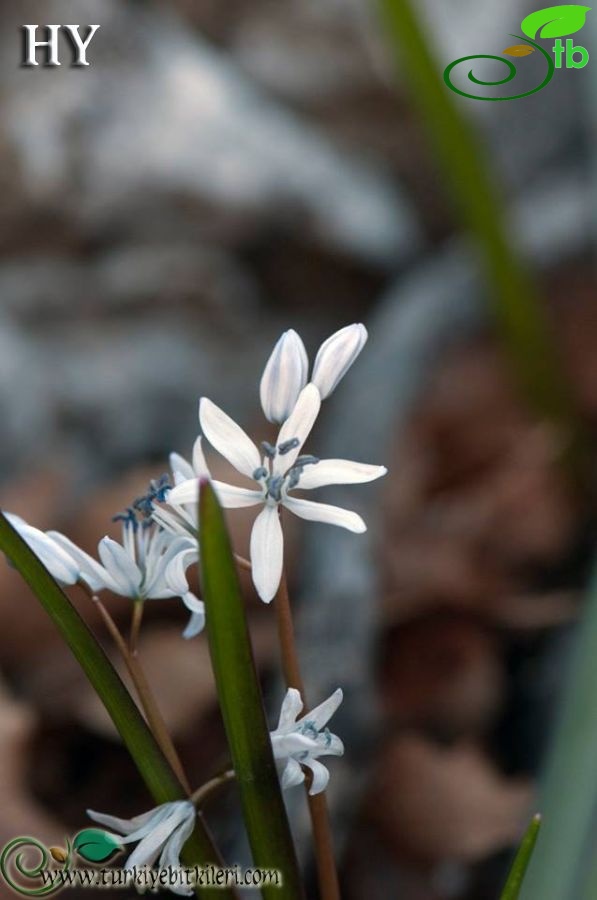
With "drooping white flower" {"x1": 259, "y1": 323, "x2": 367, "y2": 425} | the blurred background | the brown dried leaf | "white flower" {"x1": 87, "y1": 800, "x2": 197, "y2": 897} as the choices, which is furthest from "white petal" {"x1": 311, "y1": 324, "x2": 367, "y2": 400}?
the brown dried leaf

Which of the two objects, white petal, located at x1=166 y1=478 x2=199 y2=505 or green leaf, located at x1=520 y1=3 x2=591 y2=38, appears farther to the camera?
green leaf, located at x1=520 y1=3 x2=591 y2=38

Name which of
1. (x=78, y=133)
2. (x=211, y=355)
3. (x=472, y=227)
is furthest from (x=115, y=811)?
(x=78, y=133)

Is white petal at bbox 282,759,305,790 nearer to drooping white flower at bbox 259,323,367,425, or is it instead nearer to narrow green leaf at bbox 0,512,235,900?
narrow green leaf at bbox 0,512,235,900

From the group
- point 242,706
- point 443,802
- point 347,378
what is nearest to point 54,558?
point 242,706

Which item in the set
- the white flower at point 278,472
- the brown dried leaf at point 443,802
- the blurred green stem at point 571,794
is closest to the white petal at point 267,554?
the white flower at point 278,472

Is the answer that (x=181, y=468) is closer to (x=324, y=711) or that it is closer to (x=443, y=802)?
(x=324, y=711)

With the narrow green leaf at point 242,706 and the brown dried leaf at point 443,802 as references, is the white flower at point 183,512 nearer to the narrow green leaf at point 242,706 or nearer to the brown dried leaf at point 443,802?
the narrow green leaf at point 242,706
